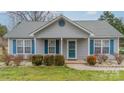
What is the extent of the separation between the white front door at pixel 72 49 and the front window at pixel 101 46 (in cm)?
51

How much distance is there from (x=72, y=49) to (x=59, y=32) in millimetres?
511

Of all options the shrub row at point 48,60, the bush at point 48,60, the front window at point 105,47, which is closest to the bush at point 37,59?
the shrub row at point 48,60

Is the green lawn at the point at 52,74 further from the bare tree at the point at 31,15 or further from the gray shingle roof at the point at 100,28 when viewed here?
the bare tree at the point at 31,15

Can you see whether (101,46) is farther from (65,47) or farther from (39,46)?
(39,46)

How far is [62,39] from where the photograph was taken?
7.14m

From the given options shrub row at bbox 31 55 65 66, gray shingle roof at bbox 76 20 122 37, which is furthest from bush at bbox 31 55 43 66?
gray shingle roof at bbox 76 20 122 37

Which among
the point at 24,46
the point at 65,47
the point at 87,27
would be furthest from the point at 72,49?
the point at 24,46

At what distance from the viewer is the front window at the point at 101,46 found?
6.48 m

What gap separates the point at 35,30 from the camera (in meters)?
6.61

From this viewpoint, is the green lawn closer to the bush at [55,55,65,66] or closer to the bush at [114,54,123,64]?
the bush at [55,55,65,66]
